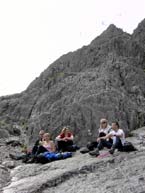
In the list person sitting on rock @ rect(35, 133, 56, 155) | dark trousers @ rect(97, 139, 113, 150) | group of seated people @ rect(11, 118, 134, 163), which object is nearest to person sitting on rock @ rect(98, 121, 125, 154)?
group of seated people @ rect(11, 118, 134, 163)

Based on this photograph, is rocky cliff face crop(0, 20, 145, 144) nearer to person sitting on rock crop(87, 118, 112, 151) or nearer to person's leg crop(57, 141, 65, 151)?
person's leg crop(57, 141, 65, 151)

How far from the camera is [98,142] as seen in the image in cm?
2497

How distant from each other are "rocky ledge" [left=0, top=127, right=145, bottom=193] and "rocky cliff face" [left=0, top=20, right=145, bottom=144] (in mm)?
10960

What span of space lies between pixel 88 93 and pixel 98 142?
13.3m

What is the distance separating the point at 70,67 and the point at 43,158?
2912 cm

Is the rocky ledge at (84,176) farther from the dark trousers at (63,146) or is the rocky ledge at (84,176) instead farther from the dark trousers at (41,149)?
the dark trousers at (63,146)

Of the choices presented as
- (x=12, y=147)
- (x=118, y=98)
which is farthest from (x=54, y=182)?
(x=118, y=98)

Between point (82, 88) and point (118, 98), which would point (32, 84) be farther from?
point (118, 98)

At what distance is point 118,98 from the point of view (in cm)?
3731

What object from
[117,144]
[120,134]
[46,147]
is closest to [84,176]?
[117,144]

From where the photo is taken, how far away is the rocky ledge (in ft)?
55.6

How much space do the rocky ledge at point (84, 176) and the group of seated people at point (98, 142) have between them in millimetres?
796

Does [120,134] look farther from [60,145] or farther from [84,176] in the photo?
[60,145]

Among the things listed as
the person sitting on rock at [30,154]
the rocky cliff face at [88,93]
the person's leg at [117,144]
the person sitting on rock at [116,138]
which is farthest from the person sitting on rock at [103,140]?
the rocky cliff face at [88,93]
